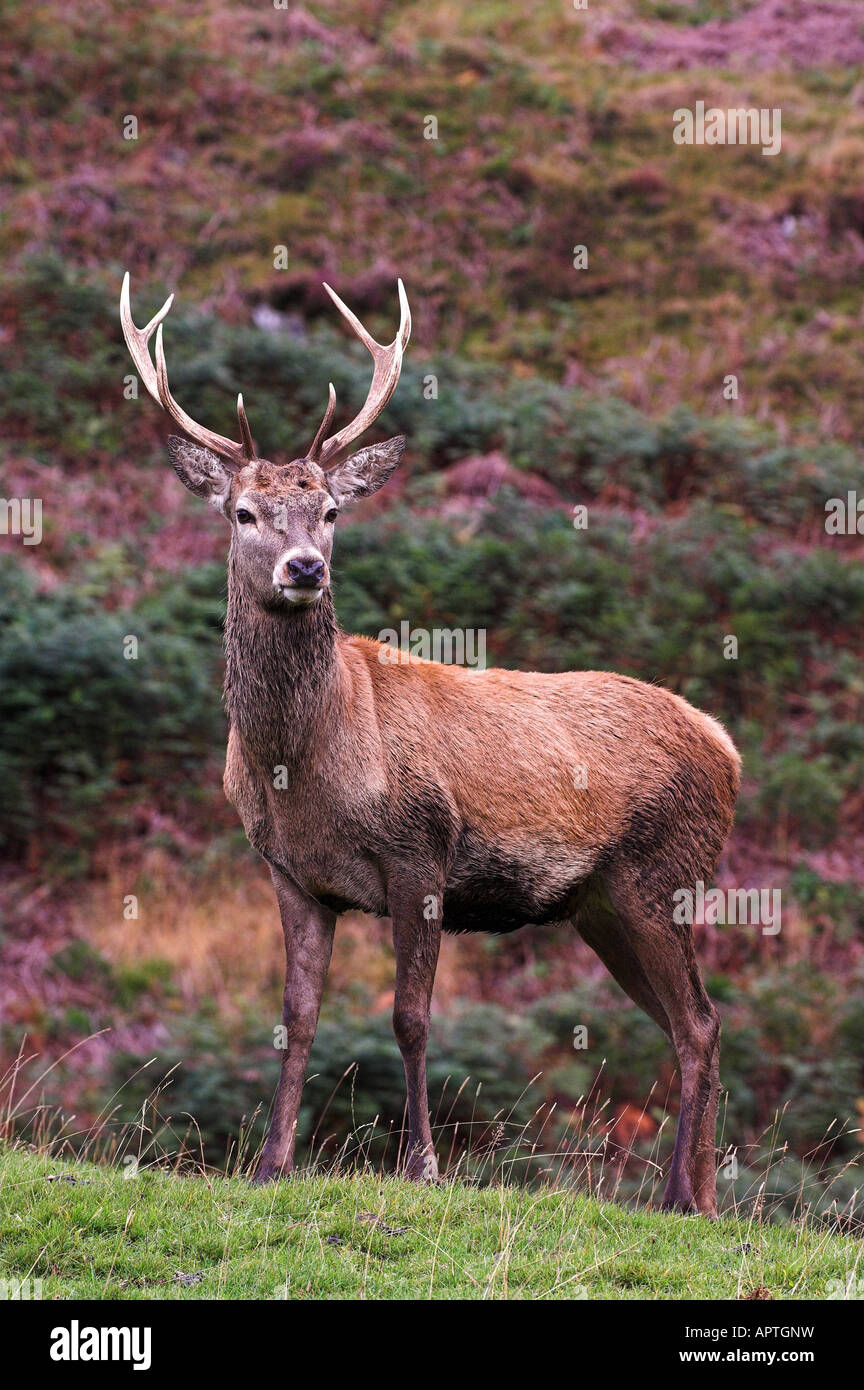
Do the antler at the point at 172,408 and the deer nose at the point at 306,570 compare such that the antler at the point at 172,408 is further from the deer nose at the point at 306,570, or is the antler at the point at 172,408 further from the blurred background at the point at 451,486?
the blurred background at the point at 451,486

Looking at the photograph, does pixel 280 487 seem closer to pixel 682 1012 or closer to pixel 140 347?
pixel 140 347

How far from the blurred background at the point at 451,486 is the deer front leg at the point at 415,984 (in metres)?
0.32

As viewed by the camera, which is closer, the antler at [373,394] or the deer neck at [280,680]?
the deer neck at [280,680]

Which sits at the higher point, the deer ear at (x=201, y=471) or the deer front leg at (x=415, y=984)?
the deer ear at (x=201, y=471)

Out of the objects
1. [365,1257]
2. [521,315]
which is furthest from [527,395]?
[365,1257]

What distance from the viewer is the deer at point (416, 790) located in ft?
22.2

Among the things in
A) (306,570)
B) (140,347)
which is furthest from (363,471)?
(140,347)

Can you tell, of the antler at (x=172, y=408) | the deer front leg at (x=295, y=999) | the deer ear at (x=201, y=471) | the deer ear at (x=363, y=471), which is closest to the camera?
the deer front leg at (x=295, y=999)

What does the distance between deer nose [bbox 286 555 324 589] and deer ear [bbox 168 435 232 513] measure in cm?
82

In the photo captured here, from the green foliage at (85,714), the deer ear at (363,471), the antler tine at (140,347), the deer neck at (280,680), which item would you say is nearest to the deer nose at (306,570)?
the deer neck at (280,680)

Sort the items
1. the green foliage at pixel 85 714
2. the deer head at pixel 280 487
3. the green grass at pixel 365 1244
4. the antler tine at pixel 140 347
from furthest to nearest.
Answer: the green foliage at pixel 85 714 → the antler tine at pixel 140 347 → the deer head at pixel 280 487 → the green grass at pixel 365 1244

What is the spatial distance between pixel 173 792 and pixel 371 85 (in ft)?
56.1

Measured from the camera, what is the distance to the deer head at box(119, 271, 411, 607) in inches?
256

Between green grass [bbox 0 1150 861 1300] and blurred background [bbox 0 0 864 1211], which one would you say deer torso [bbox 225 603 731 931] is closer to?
blurred background [bbox 0 0 864 1211]
